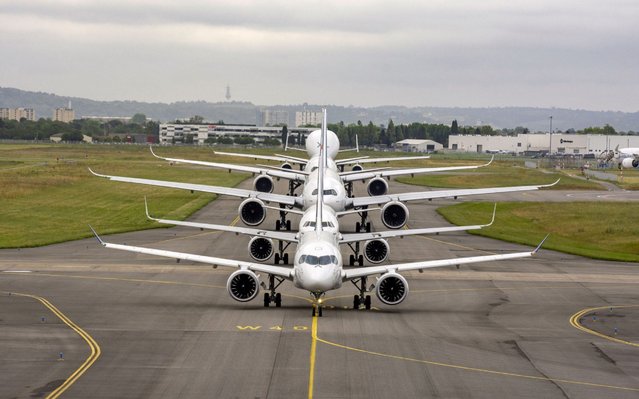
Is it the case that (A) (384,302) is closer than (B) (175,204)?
Yes

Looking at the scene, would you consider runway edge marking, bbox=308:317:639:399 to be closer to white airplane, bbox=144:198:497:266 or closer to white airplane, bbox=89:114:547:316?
white airplane, bbox=89:114:547:316

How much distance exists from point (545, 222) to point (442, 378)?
66.5m

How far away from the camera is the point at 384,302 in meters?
48.9

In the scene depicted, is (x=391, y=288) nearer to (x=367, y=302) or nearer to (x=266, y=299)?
(x=367, y=302)

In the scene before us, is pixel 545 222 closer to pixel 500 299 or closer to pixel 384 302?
pixel 500 299

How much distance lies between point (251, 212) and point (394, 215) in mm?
10698

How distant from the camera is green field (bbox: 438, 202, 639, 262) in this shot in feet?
269

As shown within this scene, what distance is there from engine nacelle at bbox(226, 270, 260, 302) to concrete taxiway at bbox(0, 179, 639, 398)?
835 mm

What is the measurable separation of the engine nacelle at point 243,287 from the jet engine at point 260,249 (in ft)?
44.4

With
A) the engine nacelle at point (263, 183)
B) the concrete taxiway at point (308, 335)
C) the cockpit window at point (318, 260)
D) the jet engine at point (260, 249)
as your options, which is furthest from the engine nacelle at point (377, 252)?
the engine nacelle at point (263, 183)

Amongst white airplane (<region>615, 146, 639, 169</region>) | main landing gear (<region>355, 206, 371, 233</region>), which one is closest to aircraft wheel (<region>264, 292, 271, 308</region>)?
main landing gear (<region>355, 206, 371, 233</region>)

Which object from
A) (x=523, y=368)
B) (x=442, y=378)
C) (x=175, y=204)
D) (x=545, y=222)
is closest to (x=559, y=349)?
(x=523, y=368)

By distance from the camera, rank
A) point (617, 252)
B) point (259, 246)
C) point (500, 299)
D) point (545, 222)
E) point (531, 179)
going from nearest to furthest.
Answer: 1. point (500, 299)
2. point (259, 246)
3. point (617, 252)
4. point (545, 222)
5. point (531, 179)

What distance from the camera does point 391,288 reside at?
49062mm
